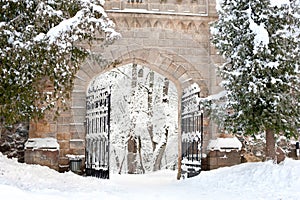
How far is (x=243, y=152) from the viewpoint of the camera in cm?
1091

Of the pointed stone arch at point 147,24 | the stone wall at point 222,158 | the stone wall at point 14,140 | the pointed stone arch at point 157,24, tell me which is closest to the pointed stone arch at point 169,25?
the pointed stone arch at point 157,24

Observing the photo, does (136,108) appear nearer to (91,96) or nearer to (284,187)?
(91,96)

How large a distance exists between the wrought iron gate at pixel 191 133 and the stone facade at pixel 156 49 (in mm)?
208

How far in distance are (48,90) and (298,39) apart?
4999mm

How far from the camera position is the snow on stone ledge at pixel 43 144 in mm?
9523

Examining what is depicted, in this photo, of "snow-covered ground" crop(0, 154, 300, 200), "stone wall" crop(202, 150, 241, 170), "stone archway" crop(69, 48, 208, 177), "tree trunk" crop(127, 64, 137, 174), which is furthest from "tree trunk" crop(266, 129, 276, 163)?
"tree trunk" crop(127, 64, 137, 174)

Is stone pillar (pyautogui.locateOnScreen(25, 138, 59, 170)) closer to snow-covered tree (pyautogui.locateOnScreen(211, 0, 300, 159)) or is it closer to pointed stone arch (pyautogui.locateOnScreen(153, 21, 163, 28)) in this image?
pointed stone arch (pyautogui.locateOnScreen(153, 21, 163, 28))

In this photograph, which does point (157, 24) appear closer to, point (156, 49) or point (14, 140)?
point (156, 49)

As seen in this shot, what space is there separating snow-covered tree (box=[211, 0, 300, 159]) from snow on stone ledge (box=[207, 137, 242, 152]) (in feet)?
6.08

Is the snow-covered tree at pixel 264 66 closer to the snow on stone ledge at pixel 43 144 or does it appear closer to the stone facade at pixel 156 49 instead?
the stone facade at pixel 156 49

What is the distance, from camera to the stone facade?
33.1ft

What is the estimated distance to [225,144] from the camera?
10281 mm

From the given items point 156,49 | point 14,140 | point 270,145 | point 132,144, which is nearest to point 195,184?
point 270,145

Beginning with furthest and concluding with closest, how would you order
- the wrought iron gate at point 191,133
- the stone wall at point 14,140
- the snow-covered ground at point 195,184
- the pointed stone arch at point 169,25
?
the pointed stone arch at point 169,25 → the wrought iron gate at point 191,133 → the stone wall at point 14,140 → the snow-covered ground at point 195,184
